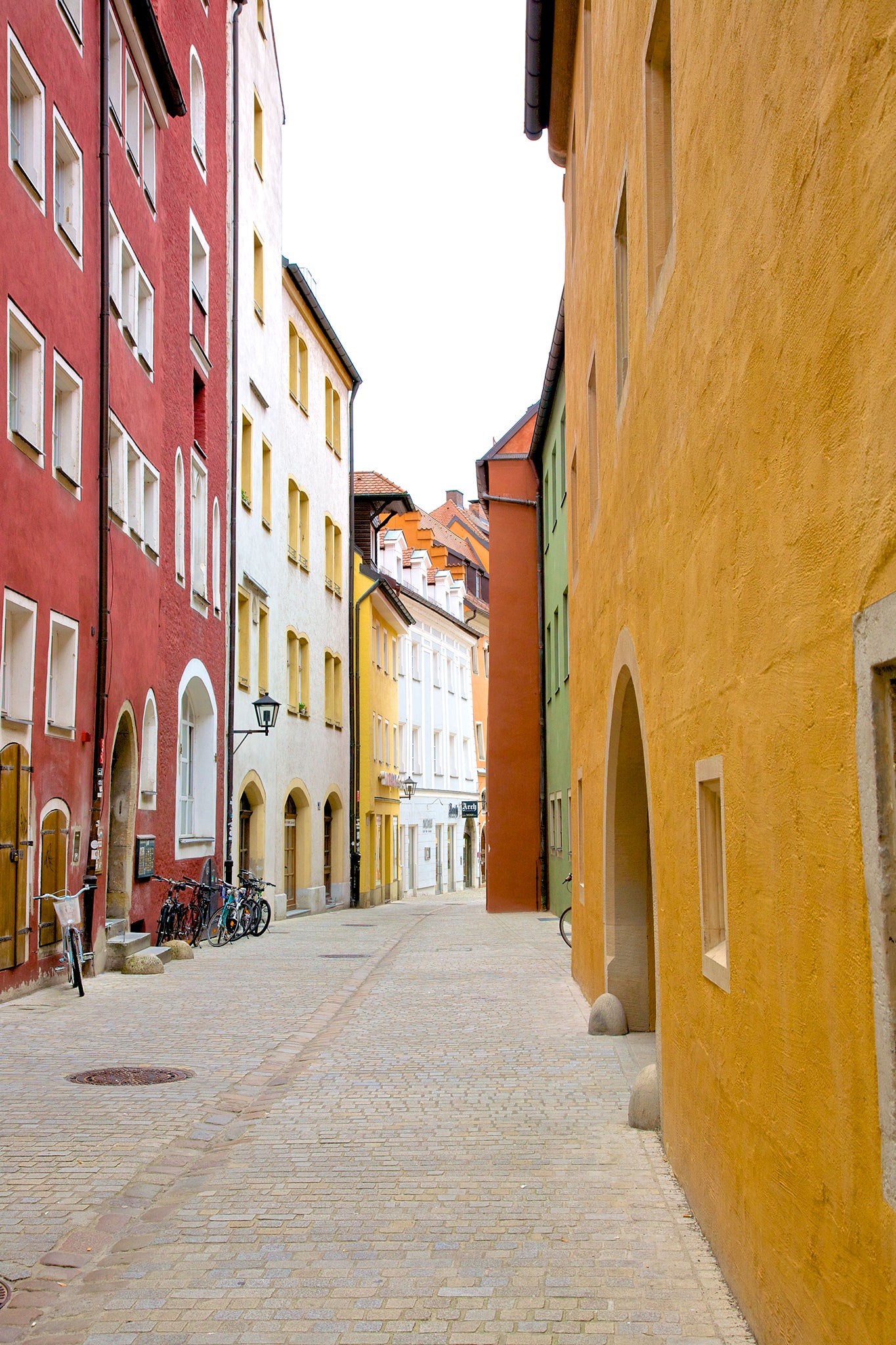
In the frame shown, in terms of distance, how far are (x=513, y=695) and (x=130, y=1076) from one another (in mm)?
23357

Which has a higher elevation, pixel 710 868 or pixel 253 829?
pixel 253 829

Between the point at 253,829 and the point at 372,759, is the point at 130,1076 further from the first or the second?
the point at 372,759

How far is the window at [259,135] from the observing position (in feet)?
102

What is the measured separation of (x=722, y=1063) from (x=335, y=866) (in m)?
31.8

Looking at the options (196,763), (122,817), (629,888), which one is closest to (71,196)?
(122,817)

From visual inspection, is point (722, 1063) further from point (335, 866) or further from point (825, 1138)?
point (335, 866)

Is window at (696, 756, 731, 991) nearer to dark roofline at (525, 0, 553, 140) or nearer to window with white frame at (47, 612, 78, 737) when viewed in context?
dark roofline at (525, 0, 553, 140)

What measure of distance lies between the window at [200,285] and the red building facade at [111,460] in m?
0.05

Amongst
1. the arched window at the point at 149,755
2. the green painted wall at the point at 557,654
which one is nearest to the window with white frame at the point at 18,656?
the arched window at the point at 149,755

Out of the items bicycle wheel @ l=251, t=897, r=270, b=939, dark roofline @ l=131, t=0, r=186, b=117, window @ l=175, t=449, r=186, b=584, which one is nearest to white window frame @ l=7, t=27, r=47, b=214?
dark roofline @ l=131, t=0, r=186, b=117

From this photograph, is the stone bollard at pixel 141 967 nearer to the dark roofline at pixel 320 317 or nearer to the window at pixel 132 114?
the window at pixel 132 114

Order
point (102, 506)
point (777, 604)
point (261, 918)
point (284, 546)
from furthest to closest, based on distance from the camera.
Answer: point (284, 546) → point (261, 918) → point (102, 506) → point (777, 604)

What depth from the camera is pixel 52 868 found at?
14664 millimetres

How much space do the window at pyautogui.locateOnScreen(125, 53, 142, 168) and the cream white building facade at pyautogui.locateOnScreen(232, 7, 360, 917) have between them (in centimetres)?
793
